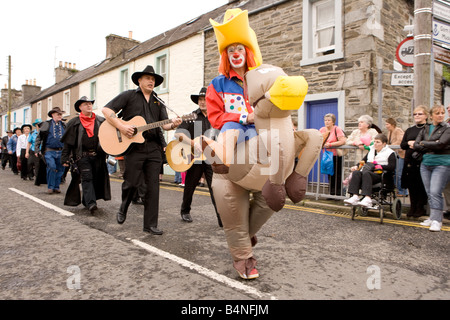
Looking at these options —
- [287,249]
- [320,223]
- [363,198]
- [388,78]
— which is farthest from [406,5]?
[287,249]

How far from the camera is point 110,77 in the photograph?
20.8m

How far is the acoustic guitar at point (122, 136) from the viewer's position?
4414mm

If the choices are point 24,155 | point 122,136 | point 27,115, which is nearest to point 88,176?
point 122,136

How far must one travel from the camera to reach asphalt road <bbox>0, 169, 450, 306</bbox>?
8.59 ft

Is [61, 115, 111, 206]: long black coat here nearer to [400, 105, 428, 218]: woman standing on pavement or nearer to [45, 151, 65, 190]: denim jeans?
[45, 151, 65, 190]: denim jeans

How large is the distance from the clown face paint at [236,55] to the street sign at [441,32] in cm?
485

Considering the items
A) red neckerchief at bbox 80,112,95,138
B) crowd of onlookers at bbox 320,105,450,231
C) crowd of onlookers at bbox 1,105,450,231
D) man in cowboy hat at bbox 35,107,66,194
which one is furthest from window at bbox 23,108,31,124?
crowd of onlookers at bbox 320,105,450,231

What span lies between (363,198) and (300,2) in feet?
23.3

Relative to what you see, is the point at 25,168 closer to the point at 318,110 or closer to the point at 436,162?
the point at 318,110

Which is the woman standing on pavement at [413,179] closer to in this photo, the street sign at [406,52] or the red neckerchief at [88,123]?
the street sign at [406,52]

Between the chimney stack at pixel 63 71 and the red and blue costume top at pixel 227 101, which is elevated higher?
the chimney stack at pixel 63 71

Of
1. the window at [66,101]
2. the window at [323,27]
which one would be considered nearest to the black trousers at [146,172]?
the window at [323,27]

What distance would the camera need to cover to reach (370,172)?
559cm

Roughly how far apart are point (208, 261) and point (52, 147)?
268 inches
